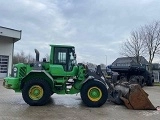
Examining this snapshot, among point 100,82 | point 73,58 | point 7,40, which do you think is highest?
point 7,40

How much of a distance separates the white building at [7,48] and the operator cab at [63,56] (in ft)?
67.7

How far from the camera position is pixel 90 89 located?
32.9 feet

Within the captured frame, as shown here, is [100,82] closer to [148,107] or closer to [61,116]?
[148,107]

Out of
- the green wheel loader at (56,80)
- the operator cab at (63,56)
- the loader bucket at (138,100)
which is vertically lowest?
the loader bucket at (138,100)

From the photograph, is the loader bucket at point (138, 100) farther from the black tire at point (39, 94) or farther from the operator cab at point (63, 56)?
the black tire at point (39, 94)

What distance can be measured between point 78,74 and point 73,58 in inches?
30.3

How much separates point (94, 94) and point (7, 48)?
75.5 feet

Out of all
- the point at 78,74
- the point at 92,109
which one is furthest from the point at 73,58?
the point at 92,109

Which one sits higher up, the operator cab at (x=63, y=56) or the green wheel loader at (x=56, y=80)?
the operator cab at (x=63, y=56)

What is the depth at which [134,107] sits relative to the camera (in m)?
9.57

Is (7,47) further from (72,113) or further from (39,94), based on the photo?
(72,113)

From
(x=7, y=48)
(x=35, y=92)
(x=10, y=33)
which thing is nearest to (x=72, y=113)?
(x=35, y=92)

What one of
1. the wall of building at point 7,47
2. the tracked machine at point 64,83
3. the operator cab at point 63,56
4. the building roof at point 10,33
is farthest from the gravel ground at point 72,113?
the wall of building at point 7,47

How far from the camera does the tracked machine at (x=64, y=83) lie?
32.0ft
